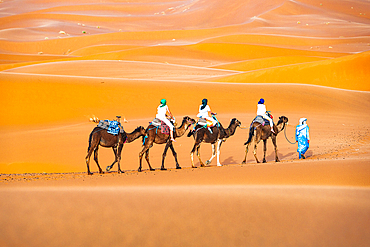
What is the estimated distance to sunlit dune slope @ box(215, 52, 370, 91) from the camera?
102 ft

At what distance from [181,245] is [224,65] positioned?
44.2m

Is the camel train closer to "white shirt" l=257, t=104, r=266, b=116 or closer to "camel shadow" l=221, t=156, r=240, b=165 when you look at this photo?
"white shirt" l=257, t=104, r=266, b=116

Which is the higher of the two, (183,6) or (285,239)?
(183,6)

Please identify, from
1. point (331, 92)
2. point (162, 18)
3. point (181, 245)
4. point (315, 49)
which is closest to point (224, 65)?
point (315, 49)

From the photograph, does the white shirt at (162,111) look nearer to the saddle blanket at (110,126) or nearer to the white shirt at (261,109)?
the saddle blanket at (110,126)

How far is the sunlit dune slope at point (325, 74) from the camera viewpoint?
31.2 m

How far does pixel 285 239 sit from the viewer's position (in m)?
6.04

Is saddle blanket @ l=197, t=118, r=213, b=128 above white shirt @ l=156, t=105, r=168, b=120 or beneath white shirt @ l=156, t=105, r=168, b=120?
beneath

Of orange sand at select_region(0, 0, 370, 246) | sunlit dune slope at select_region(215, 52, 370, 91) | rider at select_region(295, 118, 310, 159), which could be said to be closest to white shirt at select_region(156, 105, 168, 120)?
orange sand at select_region(0, 0, 370, 246)

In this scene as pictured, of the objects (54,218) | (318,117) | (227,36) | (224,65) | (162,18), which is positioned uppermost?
(162,18)

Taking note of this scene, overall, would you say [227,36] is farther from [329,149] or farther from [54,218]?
[54,218]

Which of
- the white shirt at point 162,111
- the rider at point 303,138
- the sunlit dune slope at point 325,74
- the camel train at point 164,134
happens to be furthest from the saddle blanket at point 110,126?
the sunlit dune slope at point 325,74

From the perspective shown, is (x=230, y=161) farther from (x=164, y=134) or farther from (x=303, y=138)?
(x=164, y=134)

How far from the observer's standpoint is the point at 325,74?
3231 cm
